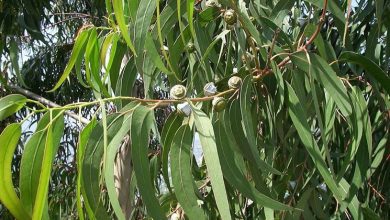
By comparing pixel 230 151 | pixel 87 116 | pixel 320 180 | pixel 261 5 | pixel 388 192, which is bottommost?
pixel 87 116

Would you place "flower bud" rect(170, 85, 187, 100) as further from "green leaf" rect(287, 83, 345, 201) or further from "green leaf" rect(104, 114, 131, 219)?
"green leaf" rect(287, 83, 345, 201)

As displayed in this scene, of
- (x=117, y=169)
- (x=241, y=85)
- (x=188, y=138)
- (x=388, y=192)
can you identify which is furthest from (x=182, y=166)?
(x=117, y=169)

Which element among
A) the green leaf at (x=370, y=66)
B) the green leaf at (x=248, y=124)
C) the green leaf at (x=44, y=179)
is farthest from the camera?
the green leaf at (x=370, y=66)

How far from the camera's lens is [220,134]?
0.96 m

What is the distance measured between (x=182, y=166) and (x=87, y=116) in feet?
8.04

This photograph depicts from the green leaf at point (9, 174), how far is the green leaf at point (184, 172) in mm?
198

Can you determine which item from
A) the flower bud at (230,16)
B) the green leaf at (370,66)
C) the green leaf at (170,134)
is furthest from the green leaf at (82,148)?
the green leaf at (370,66)

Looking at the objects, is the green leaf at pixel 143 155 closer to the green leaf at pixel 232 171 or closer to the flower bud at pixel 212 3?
the green leaf at pixel 232 171

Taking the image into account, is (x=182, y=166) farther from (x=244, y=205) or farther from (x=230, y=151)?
(x=244, y=205)

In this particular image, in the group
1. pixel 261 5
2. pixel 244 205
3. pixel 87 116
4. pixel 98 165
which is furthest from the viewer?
pixel 87 116

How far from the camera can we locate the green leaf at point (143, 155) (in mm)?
880

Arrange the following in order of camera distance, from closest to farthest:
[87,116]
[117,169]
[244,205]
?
[244,205] < [117,169] < [87,116]

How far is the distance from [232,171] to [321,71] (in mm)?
191

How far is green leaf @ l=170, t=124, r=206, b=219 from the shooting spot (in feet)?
2.84
